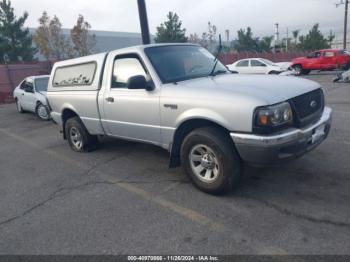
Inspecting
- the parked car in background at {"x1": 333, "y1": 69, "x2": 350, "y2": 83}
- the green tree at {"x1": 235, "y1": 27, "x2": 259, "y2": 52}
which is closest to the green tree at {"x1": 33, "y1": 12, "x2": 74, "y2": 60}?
the green tree at {"x1": 235, "y1": 27, "x2": 259, "y2": 52}

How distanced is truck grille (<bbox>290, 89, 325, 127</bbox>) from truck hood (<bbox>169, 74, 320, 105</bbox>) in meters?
0.07

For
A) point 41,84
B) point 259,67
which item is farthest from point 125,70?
point 259,67

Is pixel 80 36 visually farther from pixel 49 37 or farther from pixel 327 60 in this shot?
pixel 327 60

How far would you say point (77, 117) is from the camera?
6098 mm

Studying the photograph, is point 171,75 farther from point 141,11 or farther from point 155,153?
point 141,11

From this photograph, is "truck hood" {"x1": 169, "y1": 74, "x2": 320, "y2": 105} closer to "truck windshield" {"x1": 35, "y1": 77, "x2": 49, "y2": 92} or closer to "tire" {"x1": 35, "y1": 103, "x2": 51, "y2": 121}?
"tire" {"x1": 35, "y1": 103, "x2": 51, "y2": 121}

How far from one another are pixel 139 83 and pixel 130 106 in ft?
1.91

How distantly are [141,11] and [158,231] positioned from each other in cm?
863

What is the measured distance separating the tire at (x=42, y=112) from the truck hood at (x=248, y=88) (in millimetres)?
7979

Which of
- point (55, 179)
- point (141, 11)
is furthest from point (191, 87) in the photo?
point (141, 11)

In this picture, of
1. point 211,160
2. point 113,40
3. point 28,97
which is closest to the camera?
point 211,160

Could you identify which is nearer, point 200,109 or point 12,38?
point 200,109

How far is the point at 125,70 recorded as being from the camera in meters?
4.82

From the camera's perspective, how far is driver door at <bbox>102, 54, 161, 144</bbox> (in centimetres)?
439
